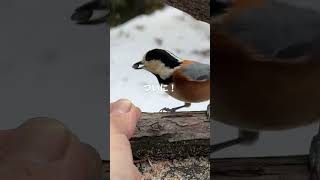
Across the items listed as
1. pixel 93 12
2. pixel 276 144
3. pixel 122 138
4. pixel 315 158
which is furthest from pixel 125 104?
pixel 315 158

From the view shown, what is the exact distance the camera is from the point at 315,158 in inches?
89.4

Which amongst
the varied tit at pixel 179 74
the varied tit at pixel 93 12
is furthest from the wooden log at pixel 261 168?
the varied tit at pixel 93 12

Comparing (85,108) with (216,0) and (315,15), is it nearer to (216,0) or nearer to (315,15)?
(216,0)

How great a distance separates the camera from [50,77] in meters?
2.13

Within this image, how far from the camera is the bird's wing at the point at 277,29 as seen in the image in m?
2.19

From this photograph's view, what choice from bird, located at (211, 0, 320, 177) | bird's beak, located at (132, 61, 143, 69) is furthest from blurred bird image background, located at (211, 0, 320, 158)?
bird's beak, located at (132, 61, 143, 69)

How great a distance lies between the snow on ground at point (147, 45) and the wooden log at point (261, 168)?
376 millimetres

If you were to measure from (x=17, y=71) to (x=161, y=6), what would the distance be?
23.5 inches

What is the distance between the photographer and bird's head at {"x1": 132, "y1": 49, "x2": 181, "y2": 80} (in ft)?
6.97

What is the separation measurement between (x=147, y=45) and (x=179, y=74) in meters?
0.17

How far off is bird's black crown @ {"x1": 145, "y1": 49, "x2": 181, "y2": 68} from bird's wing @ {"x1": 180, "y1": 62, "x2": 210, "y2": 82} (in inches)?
1.6

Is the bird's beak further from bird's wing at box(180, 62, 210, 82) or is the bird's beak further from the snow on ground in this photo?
bird's wing at box(180, 62, 210, 82)

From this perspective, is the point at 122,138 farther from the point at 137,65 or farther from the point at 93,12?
the point at 93,12

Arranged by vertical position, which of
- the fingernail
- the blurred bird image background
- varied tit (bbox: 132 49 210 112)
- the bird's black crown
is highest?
the bird's black crown
